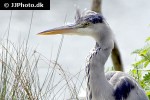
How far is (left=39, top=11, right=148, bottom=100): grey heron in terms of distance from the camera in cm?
360

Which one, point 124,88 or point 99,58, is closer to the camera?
point 99,58

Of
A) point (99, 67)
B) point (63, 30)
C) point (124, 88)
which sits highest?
point (63, 30)

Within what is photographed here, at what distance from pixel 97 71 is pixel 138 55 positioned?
6.60 ft

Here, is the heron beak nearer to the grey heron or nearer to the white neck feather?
the grey heron

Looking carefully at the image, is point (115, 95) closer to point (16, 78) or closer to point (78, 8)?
point (78, 8)

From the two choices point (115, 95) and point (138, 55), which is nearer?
point (115, 95)

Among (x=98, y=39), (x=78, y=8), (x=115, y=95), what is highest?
(x=78, y=8)

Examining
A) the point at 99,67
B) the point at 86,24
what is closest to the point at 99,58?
the point at 99,67

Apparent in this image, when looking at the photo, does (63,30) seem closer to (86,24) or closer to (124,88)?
(86,24)

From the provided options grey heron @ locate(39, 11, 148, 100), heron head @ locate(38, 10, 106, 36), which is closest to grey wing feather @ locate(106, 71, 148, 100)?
grey heron @ locate(39, 11, 148, 100)

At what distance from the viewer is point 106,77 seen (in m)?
3.91

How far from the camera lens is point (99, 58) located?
3.59m

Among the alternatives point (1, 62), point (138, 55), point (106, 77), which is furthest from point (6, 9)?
point (106, 77)

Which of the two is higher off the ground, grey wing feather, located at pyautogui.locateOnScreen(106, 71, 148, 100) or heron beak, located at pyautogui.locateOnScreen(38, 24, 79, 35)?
heron beak, located at pyautogui.locateOnScreen(38, 24, 79, 35)
